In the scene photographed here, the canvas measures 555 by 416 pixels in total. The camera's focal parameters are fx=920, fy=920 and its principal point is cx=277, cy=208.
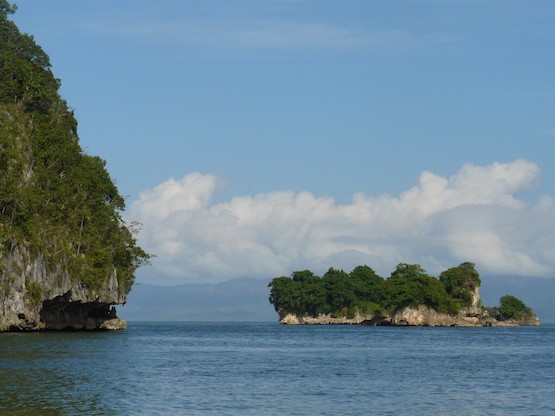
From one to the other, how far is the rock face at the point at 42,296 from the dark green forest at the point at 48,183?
121 cm

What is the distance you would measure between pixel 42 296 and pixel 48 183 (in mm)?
13712

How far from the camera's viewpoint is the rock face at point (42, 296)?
315 ft

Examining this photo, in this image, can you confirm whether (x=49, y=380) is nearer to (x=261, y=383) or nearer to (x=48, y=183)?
(x=261, y=383)

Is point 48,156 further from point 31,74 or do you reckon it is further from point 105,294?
point 105,294

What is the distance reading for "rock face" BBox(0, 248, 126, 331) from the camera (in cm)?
9606

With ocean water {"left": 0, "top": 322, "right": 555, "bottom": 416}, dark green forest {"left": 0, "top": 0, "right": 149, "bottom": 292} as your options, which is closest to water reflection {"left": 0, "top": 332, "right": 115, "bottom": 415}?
ocean water {"left": 0, "top": 322, "right": 555, "bottom": 416}

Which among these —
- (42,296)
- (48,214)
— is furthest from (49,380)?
(48,214)

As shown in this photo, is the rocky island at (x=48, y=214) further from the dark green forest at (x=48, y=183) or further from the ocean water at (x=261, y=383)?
the ocean water at (x=261, y=383)

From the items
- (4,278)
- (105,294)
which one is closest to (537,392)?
(4,278)

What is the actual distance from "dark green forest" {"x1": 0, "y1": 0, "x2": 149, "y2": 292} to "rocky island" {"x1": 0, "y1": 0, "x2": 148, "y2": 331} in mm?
123

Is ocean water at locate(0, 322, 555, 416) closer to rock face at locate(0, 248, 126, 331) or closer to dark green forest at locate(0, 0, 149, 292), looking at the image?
rock face at locate(0, 248, 126, 331)

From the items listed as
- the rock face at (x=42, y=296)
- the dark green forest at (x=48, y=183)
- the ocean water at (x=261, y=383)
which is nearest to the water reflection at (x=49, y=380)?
the ocean water at (x=261, y=383)

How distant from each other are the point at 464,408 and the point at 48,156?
254ft

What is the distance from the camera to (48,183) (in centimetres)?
10694
